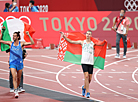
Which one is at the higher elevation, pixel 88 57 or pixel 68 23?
pixel 68 23

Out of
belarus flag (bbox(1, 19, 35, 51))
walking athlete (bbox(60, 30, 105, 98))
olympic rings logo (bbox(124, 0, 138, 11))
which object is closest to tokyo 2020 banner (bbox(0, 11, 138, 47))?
belarus flag (bbox(1, 19, 35, 51))

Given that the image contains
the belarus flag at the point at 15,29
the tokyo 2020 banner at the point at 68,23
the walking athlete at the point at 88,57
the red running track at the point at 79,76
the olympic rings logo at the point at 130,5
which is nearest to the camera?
the walking athlete at the point at 88,57

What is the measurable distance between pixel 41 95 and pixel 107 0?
22651mm

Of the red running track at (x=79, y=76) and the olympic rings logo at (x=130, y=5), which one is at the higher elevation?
the olympic rings logo at (x=130, y=5)

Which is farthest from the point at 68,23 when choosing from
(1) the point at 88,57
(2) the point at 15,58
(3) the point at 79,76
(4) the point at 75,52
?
(2) the point at 15,58

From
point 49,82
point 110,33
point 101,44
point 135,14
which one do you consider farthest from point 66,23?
point 101,44

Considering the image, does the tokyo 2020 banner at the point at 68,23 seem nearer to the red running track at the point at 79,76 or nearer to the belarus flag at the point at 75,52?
the red running track at the point at 79,76

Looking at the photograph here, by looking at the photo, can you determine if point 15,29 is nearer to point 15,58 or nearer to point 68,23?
point 15,58

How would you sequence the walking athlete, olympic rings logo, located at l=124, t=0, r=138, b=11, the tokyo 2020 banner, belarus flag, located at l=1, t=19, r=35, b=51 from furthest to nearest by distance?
olympic rings logo, located at l=124, t=0, r=138, b=11 → the tokyo 2020 banner → belarus flag, located at l=1, t=19, r=35, b=51 → the walking athlete

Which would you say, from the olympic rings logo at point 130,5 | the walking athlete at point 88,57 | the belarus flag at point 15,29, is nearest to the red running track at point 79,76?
the walking athlete at point 88,57

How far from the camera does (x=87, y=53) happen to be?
10836mm

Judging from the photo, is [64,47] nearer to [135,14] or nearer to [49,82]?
A: [49,82]

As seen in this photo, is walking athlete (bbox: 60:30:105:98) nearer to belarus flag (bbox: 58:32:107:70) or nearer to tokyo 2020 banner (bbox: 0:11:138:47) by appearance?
belarus flag (bbox: 58:32:107:70)

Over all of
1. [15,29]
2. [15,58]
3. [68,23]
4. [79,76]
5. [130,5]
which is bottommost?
[79,76]
